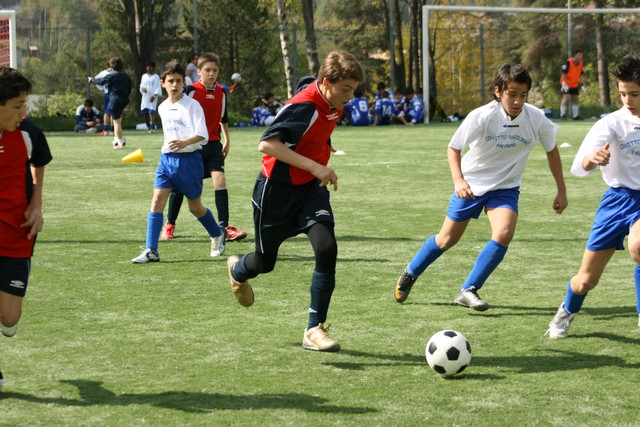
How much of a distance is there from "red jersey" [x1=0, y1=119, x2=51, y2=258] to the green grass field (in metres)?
0.71

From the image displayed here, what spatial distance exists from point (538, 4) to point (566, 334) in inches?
1986

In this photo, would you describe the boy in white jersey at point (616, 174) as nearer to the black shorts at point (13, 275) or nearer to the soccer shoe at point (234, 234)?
the black shorts at point (13, 275)

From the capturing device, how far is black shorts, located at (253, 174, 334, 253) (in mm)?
5754

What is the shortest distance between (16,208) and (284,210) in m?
1.57

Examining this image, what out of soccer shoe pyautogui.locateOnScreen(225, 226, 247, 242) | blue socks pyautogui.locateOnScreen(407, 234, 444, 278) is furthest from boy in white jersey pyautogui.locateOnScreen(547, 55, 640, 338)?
soccer shoe pyautogui.locateOnScreen(225, 226, 247, 242)

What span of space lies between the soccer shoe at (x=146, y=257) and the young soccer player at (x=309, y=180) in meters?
2.78

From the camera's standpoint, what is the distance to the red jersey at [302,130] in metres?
5.60

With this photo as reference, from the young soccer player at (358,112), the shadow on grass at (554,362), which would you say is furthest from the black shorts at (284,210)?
the young soccer player at (358,112)

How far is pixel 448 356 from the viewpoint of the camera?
5.00m

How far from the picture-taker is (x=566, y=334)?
5906 mm

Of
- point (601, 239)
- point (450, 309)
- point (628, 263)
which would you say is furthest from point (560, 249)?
point (601, 239)

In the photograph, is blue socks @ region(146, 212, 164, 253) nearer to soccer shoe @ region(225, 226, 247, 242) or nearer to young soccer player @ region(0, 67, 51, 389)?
soccer shoe @ region(225, 226, 247, 242)

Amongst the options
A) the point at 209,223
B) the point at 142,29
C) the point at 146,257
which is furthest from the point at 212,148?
the point at 142,29

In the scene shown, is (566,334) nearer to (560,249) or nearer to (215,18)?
(560,249)
